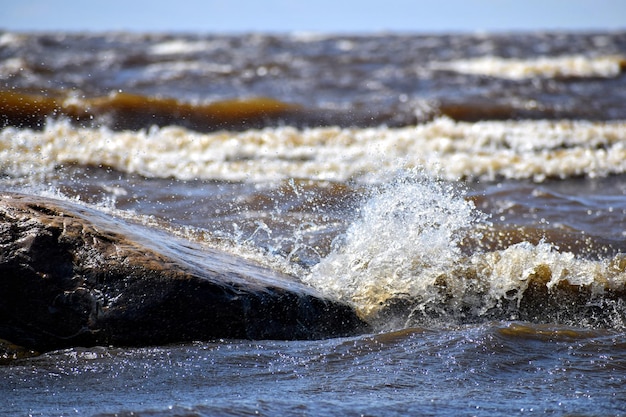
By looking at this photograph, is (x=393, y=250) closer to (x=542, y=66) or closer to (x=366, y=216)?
(x=366, y=216)

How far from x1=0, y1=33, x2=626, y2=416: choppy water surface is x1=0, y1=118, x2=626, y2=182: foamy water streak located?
0.11ft

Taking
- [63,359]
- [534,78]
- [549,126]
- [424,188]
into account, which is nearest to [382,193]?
[424,188]

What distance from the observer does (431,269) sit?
381 centimetres

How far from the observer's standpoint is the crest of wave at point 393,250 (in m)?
3.67

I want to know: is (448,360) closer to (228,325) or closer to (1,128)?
(228,325)

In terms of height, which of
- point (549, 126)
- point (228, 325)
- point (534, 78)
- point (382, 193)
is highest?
point (534, 78)

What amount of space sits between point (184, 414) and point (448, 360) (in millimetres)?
1046

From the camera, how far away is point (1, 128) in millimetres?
7828

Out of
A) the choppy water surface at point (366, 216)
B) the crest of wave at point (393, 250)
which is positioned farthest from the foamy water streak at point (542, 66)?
the crest of wave at point (393, 250)

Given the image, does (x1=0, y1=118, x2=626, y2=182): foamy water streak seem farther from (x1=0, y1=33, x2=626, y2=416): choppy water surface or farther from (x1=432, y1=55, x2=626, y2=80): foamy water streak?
(x1=432, y1=55, x2=626, y2=80): foamy water streak

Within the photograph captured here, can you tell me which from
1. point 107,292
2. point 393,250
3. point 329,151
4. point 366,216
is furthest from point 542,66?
point 107,292

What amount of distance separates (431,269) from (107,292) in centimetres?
158

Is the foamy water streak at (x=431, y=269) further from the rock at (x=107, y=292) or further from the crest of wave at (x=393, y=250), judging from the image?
the rock at (x=107, y=292)

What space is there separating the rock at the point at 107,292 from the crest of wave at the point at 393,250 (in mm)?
522
